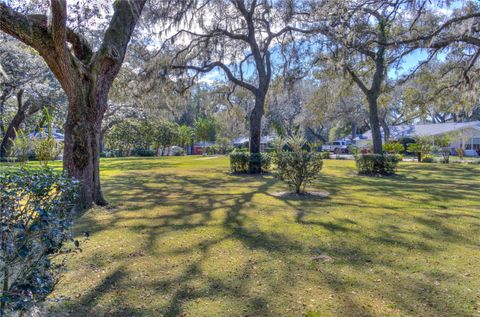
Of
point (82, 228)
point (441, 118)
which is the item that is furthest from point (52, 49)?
point (441, 118)

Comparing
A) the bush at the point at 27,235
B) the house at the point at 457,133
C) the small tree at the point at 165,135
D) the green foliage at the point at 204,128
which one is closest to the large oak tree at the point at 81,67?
the bush at the point at 27,235

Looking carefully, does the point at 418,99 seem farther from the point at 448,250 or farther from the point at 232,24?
the point at 448,250

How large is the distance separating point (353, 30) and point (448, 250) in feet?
29.1

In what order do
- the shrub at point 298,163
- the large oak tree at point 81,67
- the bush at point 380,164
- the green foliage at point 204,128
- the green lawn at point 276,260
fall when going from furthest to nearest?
1. the green foliage at point 204,128
2. the bush at point 380,164
3. the shrub at point 298,163
4. the large oak tree at point 81,67
5. the green lawn at point 276,260

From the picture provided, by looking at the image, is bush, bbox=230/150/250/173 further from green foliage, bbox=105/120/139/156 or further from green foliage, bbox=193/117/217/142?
green foliage, bbox=193/117/217/142

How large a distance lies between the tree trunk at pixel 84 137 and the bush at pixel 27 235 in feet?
14.1

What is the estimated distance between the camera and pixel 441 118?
47.2 m

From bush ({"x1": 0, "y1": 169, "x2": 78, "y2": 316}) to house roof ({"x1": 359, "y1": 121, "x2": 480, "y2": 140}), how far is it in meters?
35.5

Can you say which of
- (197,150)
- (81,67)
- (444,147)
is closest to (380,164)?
(81,67)

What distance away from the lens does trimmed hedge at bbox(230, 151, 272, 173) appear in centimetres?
1359

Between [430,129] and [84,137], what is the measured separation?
38090 millimetres

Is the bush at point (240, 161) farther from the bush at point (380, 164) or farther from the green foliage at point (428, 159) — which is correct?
the green foliage at point (428, 159)

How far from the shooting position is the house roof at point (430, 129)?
31906 millimetres

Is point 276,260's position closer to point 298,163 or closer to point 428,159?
point 298,163
